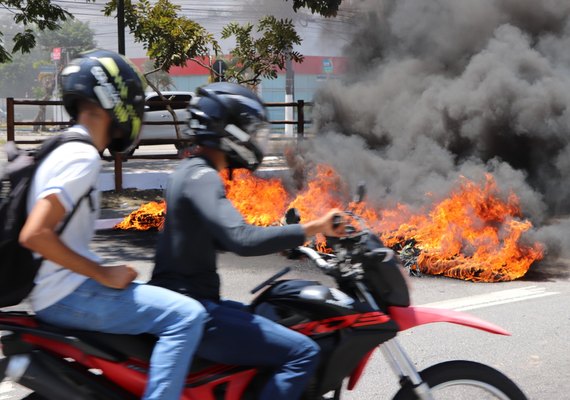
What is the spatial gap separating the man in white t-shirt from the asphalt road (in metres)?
2.04

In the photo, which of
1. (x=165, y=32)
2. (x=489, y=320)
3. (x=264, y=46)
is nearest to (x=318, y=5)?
(x=264, y=46)

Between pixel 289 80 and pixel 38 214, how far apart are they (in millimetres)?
33427

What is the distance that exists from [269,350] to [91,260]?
63 cm

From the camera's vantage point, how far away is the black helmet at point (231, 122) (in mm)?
2527

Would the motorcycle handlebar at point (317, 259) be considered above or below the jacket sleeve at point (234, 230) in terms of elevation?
below

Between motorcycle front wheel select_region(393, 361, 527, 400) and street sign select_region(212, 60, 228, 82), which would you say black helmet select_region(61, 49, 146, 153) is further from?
street sign select_region(212, 60, 228, 82)

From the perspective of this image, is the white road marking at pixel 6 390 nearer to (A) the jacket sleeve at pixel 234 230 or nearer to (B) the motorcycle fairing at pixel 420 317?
(A) the jacket sleeve at pixel 234 230

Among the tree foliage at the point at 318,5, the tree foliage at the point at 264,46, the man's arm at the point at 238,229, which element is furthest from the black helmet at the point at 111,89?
the tree foliage at the point at 264,46

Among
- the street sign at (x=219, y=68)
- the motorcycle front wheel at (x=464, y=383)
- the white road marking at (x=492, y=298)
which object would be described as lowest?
the white road marking at (x=492, y=298)

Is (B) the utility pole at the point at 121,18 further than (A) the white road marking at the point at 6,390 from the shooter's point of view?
Yes

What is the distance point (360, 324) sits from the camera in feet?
8.36

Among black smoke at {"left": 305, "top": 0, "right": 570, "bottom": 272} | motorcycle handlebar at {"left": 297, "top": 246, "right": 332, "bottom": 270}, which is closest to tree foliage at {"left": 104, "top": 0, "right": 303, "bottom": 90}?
black smoke at {"left": 305, "top": 0, "right": 570, "bottom": 272}

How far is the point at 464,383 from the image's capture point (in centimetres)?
267

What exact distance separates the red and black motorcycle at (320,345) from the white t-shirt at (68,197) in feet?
0.42
